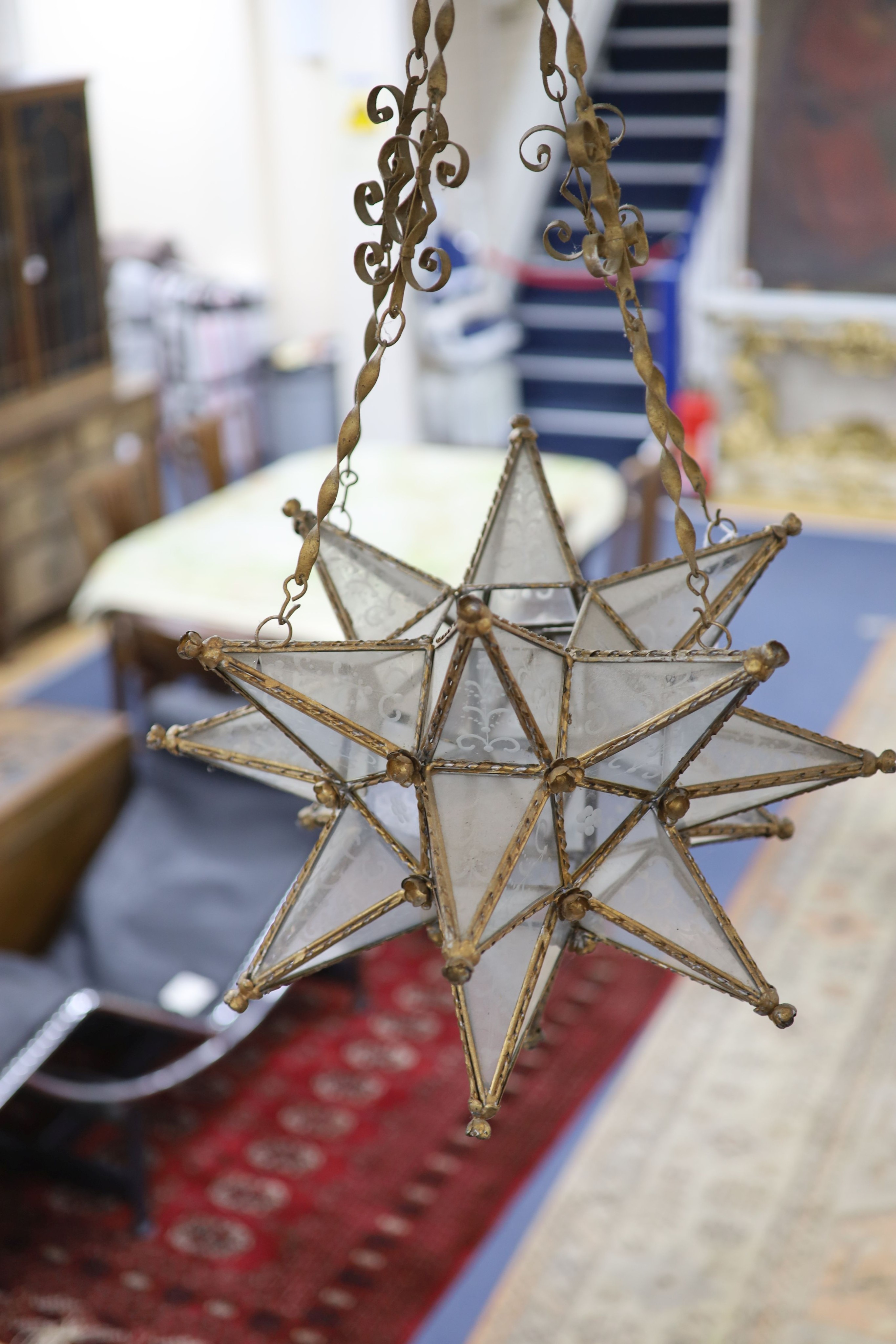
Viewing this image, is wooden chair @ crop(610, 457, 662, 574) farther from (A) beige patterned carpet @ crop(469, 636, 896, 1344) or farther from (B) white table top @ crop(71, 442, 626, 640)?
(A) beige patterned carpet @ crop(469, 636, 896, 1344)

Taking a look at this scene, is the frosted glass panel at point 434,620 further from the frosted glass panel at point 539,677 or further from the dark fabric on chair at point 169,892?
the dark fabric on chair at point 169,892

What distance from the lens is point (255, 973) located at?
3.19 ft

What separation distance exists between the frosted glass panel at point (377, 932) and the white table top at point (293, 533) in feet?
8.68

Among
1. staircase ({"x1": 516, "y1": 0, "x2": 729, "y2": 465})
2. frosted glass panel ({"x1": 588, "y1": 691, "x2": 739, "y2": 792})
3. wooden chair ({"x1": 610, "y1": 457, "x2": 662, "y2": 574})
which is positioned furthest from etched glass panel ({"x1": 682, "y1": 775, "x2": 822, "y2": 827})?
staircase ({"x1": 516, "y1": 0, "x2": 729, "y2": 465})

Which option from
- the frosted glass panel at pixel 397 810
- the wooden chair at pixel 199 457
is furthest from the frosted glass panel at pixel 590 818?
the wooden chair at pixel 199 457

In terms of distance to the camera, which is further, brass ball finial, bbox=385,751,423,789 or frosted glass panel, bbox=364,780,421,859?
frosted glass panel, bbox=364,780,421,859

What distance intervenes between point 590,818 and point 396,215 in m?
0.48

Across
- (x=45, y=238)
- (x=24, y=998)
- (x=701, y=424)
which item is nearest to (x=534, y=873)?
(x=24, y=998)

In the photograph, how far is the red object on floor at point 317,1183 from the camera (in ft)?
8.57

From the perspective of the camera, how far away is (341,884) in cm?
102

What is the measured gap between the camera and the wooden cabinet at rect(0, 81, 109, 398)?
5219 mm

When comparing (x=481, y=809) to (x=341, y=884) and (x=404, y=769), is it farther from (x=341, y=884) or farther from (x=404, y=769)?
(x=341, y=884)

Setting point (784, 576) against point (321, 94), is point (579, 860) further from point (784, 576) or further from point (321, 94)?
point (321, 94)

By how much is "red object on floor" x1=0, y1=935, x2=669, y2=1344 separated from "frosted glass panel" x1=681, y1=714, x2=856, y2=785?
1851 mm
